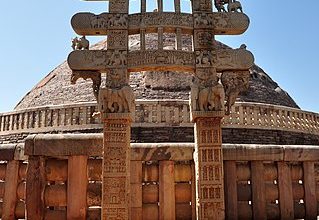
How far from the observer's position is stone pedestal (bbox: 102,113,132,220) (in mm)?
5531

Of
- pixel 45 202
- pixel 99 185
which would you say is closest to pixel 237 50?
pixel 99 185

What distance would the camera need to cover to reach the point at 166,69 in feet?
20.2

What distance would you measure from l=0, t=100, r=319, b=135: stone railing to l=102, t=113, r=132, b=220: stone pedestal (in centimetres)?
702

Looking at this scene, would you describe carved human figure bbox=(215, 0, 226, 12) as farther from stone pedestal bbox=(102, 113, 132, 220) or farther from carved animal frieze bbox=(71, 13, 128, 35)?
stone pedestal bbox=(102, 113, 132, 220)

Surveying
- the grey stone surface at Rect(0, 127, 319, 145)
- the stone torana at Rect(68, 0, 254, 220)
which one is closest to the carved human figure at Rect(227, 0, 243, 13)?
the stone torana at Rect(68, 0, 254, 220)

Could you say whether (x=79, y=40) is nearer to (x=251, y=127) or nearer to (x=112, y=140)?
(x=112, y=140)

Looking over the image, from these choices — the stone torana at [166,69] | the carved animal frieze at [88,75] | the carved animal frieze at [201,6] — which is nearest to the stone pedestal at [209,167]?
the stone torana at [166,69]

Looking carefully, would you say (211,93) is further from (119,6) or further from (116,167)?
(119,6)

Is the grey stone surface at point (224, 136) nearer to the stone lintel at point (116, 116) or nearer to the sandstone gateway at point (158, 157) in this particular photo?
the sandstone gateway at point (158, 157)

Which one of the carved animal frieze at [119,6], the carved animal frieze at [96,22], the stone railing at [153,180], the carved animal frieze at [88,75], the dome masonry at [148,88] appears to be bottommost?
the stone railing at [153,180]

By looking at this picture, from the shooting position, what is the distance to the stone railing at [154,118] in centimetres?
1295

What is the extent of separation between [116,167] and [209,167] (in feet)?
4.61

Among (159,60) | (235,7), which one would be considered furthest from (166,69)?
(235,7)

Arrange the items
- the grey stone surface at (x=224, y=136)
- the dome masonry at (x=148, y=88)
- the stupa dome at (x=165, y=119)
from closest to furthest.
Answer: the grey stone surface at (x=224, y=136) < the stupa dome at (x=165, y=119) < the dome masonry at (x=148, y=88)
